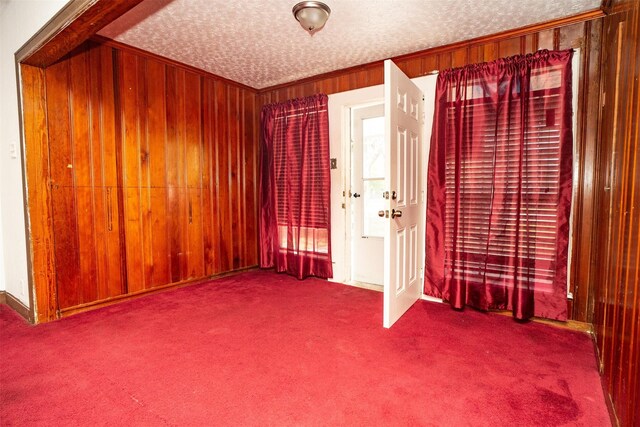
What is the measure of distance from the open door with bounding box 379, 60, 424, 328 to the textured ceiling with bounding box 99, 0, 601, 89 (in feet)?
1.51

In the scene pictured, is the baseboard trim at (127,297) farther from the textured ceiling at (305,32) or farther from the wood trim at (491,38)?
the wood trim at (491,38)

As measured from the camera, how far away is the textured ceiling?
250cm

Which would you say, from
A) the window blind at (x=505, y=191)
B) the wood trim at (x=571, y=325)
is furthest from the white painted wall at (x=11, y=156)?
the wood trim at (x=571, y=325)

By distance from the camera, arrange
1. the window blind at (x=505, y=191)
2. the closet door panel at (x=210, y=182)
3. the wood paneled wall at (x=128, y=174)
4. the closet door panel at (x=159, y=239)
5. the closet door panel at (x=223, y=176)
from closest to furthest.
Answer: the window blind at (x=505, y=191) < the wood paneled wall at (x=128, y=174) < the closet door panel at (x=159, y=239) < the closet door panel at (x=210, y=182) < the closet door panel at (x=223, y=176)

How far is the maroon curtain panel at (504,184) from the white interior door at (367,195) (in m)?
0.76

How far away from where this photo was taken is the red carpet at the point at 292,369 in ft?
5.38

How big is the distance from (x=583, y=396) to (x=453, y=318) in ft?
3.63

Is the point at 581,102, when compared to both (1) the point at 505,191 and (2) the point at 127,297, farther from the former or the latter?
(2) the point at 127,297

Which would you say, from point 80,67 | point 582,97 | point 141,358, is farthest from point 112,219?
point 582,97

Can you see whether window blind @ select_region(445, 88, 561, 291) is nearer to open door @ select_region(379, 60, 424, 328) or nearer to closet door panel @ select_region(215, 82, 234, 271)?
open door @ select_region(379, 60, 424, 328)

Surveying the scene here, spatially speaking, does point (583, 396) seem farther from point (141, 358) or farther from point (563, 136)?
point (141, 358)

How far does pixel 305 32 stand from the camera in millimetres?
2947

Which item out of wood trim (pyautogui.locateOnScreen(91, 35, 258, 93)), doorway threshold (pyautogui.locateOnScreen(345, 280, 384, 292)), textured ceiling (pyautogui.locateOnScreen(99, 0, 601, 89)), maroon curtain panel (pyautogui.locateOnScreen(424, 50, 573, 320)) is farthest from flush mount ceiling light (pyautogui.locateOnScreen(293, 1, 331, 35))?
doorway threshold (pyautogui.locateOnScreen(345, 280, 384, 292))

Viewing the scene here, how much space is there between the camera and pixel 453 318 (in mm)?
2850
